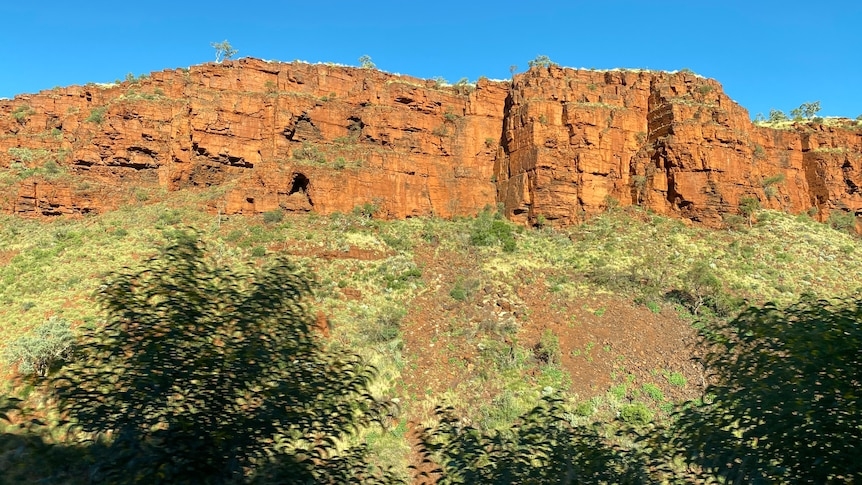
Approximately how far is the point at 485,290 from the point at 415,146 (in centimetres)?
1929

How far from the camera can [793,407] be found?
561 centimetres

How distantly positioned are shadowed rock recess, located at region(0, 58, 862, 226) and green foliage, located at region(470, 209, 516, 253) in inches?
94.1

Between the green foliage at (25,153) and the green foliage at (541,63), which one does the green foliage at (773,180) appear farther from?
the green foliage at (25,153)

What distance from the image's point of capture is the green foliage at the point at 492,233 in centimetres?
3438

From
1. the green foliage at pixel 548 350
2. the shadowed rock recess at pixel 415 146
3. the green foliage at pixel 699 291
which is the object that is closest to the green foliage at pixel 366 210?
Result: the shadowed rock recess at pixel 415 146

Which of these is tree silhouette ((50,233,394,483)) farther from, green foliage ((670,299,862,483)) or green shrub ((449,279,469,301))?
green shrub ((449,279,469,301))

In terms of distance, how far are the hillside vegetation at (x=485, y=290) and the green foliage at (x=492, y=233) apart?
156mm

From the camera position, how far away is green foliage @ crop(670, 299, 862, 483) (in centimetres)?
536

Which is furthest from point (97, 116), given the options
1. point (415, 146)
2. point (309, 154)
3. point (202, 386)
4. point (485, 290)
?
point (202, 386)

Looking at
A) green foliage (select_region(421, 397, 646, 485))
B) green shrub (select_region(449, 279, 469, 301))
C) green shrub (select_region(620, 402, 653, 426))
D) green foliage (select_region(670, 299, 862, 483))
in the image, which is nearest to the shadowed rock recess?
green shrub (select_region(449, 279, 469, 301))

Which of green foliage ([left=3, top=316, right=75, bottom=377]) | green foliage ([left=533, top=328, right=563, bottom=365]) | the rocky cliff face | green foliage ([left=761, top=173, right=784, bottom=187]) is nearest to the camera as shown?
green foliage ([left=3, top=316, right=75, bottom=377])

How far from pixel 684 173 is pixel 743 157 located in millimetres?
5630

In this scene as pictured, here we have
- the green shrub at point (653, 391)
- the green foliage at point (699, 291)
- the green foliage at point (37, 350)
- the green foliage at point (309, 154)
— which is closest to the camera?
the green foliage at point (37, 350)

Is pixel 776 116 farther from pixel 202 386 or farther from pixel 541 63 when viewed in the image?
pixel 202 386
